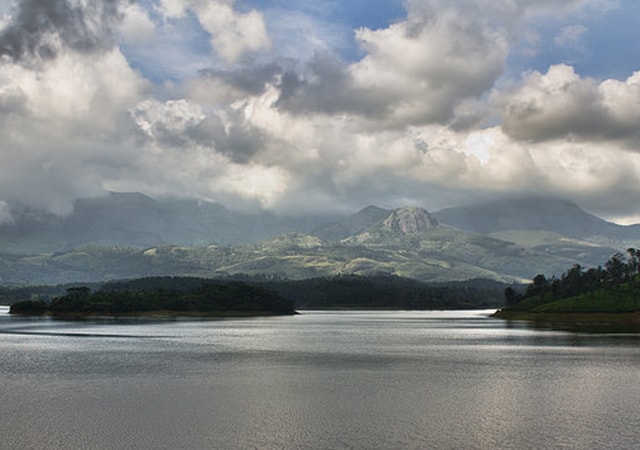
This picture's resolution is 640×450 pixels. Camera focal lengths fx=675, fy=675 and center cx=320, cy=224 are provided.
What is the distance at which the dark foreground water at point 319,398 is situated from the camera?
2219 inches

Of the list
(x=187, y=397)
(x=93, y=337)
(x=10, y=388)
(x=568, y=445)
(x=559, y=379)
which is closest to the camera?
(x=568, y=445)

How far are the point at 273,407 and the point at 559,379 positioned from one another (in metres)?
43.2

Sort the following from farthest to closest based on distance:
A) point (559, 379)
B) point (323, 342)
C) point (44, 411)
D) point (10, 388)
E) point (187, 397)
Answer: point (323, 342) < point (559, 379) < point (10, 388) < point (187, 397) < point (44, 411)

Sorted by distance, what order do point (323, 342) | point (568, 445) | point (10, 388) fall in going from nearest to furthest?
1. point (568, 445)
2. point (10, 388)
3. point (323, 342)

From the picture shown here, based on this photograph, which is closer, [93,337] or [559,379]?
[559,379]

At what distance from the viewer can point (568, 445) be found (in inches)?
Result: 2094

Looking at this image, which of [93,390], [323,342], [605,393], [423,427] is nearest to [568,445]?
[423,427]

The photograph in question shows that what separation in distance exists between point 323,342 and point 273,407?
315ft

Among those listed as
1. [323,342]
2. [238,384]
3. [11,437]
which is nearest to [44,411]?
A: [11,437]

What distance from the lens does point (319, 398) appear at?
76.6 meters

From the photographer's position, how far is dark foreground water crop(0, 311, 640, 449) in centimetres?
5638

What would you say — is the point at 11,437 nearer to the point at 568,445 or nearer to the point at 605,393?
the point at 568,445

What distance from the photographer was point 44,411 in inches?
2675

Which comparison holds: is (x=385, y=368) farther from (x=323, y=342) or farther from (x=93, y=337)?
(x=93, y=337)
